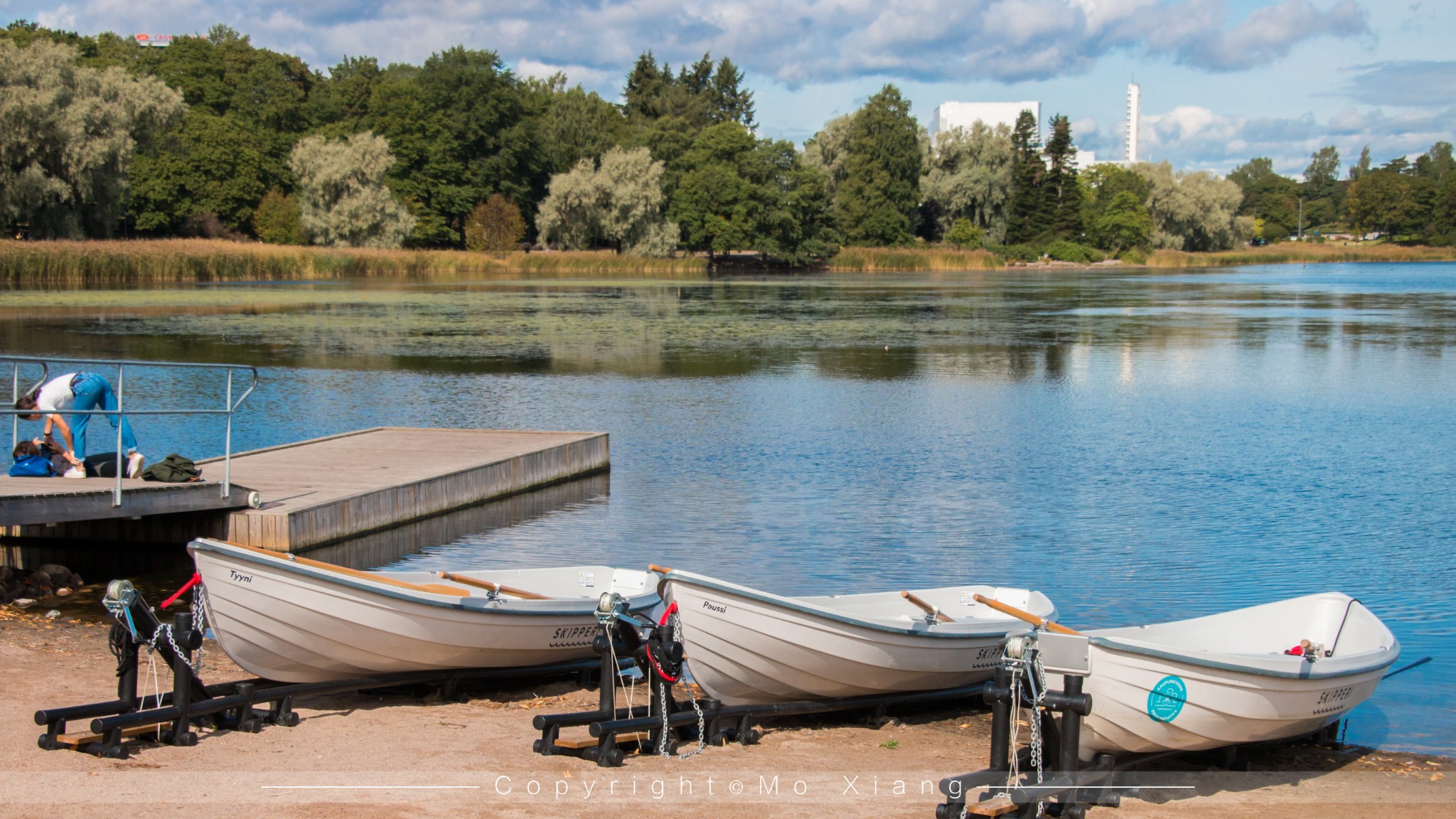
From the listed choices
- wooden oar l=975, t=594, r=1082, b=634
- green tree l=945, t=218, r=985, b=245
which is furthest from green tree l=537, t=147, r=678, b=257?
wooden oar l=975, t=594, r=1082, b=634

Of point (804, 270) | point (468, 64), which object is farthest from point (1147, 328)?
point (468, 64)

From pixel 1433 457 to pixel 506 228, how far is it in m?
79.3

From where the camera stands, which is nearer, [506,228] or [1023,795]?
[1023,795]

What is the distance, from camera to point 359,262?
2822 inches

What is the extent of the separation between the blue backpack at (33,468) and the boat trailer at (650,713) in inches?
241

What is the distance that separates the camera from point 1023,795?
625 centimetres

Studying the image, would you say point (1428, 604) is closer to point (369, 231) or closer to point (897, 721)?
point (897, 721)

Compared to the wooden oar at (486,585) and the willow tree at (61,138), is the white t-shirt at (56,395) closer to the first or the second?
the wooden oar at (486,585)

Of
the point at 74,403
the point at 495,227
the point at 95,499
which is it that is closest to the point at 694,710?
the point at 95,499

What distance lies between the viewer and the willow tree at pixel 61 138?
5388 cm

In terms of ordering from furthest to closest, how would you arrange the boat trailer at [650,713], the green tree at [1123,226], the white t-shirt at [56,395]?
1. the green tree at [1123,226]
2. the white t-shirt at [56,395]
3. the boat trailer at [650,713]

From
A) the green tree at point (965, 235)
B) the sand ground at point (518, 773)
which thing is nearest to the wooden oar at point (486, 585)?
the sand ground at point (518, 773)

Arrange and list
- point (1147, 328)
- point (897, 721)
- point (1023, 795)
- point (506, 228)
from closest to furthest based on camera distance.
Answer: point (1023, 795)
point (897, 721)
point (1147, 328)
point (506, 228)

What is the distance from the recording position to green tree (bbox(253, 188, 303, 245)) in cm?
8088
